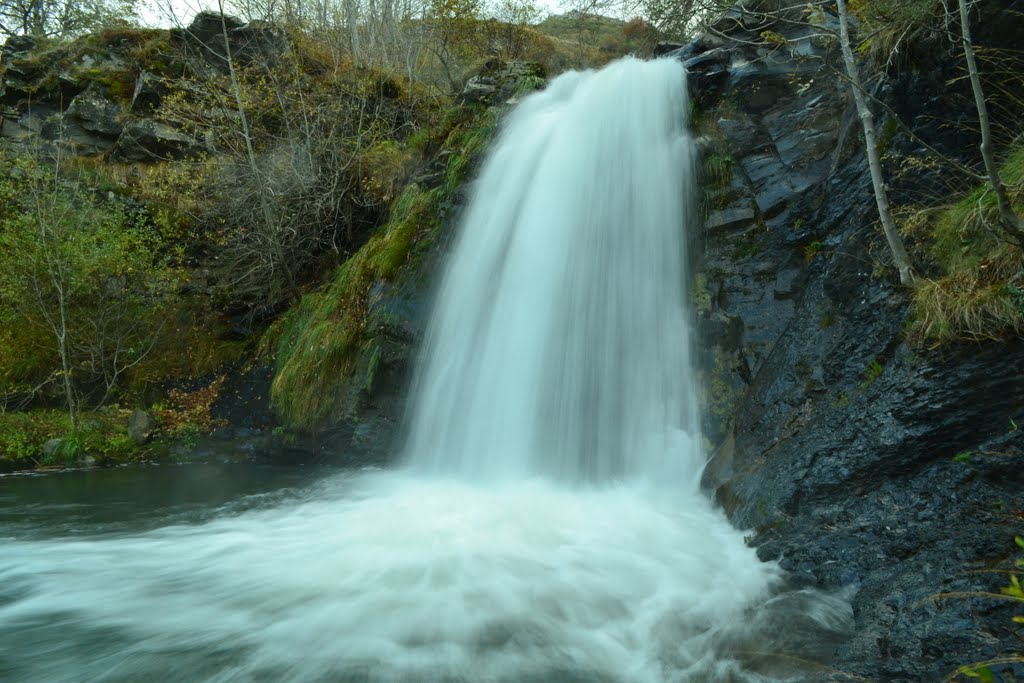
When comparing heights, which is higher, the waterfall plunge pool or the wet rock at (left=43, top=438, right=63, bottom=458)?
the waterfall plunge pool

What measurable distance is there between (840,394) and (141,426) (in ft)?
29.1

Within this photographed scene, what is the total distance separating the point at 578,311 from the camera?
21.0 feet

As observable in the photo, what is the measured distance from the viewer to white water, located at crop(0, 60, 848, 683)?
3.09m

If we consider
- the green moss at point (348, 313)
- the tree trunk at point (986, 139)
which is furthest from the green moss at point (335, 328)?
the tree trunk at point (986, 139)

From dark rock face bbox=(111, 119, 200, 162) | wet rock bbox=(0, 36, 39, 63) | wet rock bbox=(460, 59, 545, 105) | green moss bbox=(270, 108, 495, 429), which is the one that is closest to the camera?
green moss bbox=(270, 108, 495, 429)

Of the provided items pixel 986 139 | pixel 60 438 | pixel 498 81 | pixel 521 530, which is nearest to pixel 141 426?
pixel 60 438

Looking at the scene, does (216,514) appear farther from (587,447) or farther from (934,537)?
(934,537)

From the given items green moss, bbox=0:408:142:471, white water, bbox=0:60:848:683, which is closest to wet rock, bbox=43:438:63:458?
green moss, bbox=0:408:142:471

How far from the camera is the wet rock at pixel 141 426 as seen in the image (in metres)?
8.44

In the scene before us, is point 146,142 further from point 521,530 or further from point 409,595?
point 409,595

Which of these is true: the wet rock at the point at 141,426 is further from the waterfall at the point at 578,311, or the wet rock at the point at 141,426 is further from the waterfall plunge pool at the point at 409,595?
the waterfall at the point at 578,311

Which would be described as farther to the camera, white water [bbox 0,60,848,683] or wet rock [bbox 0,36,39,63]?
wet rock [bbox 0,36,39,63]

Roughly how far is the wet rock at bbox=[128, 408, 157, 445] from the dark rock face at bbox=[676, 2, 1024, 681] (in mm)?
7759

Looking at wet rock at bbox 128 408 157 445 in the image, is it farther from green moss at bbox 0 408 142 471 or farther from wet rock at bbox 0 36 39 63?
wet rock at bbox 0 36 39 63
